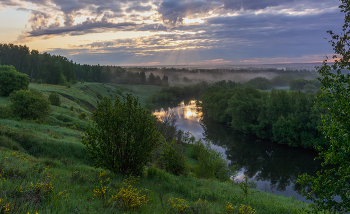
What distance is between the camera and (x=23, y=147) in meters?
14.4

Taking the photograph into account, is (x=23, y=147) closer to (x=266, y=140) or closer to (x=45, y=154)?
(x=45, y=154)

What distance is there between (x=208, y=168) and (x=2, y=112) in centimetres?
2545

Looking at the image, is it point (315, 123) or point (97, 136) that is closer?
point (97, 136)

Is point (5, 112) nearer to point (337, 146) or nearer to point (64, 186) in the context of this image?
point (64, 186)

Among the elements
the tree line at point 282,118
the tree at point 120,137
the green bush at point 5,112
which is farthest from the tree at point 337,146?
the tree line at point 282,118

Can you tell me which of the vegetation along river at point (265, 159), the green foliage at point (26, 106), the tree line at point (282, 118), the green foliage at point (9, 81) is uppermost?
the green foliage at point (9, 81)

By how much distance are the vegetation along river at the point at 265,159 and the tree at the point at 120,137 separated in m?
23.4

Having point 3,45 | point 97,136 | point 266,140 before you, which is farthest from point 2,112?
point 3,45

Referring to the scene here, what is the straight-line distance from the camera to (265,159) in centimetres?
4038

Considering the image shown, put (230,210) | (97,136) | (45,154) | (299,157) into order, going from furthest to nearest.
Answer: (299,157) < (45,154) < (97,136) < (230,210)

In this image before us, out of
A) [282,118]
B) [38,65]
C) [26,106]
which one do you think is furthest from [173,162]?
[38,65]

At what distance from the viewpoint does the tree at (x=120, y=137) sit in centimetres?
1142

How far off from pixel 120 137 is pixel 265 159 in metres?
36.6

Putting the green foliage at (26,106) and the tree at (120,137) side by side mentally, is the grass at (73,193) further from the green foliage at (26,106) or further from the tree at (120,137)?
the green foliage at (26,106)
